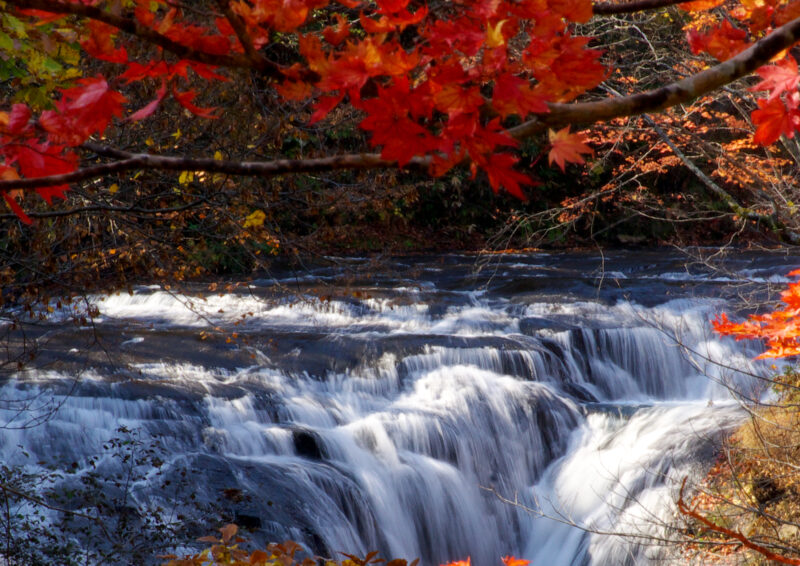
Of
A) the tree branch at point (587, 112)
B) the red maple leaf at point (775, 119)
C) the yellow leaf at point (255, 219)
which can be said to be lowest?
the yellow leaf at point (255, 219)

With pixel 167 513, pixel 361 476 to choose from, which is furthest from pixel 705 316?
pixel 167 513

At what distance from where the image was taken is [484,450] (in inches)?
301

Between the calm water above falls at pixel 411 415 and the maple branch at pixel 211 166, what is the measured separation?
12.5 ft

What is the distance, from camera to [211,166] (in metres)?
1.19

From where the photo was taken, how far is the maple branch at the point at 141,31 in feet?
3.71

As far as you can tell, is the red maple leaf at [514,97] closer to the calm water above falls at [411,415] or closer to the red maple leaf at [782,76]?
the red maple leaf at [782,76]

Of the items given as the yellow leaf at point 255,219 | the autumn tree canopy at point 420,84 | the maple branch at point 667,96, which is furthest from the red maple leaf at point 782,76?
the yellow leaf at point 255,219

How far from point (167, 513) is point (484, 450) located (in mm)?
3256

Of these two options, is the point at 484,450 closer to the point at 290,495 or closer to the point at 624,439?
the point at 624,439

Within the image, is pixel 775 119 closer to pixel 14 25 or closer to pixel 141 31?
pixel 141 31

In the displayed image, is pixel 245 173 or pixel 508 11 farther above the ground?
pixel 508 11

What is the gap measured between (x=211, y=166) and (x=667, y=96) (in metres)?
0.71

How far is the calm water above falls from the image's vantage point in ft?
20.7

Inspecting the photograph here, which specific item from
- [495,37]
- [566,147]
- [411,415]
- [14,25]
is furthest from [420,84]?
[411,415]
